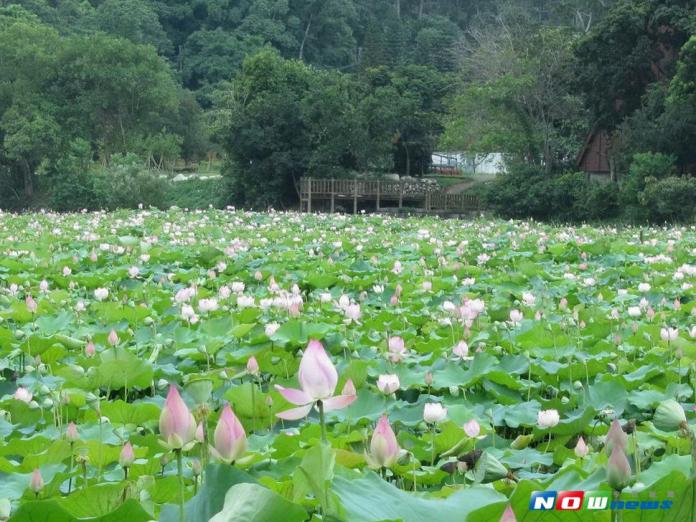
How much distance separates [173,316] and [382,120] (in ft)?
101

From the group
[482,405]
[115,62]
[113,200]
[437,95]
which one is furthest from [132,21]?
[482,405]

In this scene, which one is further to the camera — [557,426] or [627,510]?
[557,426]

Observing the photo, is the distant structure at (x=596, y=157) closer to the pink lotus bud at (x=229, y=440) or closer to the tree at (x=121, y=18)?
the pink lotus bud at (x=229, y=440)

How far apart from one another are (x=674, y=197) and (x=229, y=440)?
74.7 ft

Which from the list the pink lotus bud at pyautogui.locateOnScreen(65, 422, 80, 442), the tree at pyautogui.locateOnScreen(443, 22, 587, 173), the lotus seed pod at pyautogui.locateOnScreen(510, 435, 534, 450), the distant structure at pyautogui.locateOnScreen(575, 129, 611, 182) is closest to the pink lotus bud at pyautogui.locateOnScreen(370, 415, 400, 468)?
the pink lotus bud at pyautogui.locateOnScreen(65, 422, 80, 442)

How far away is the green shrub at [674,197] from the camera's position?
72.7 feet

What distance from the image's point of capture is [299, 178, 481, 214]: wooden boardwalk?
3152 centimetres

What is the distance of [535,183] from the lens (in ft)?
94.0

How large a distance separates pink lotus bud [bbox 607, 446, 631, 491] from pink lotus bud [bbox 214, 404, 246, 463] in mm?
475

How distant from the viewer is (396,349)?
8.43ft

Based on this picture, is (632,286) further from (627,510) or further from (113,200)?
(113,200)

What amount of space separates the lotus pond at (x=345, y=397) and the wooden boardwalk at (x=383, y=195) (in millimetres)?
26017

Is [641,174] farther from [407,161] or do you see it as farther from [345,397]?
[345,397]

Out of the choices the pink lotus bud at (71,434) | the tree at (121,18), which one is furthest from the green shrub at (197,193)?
the pink lotus bud at (71,434)
